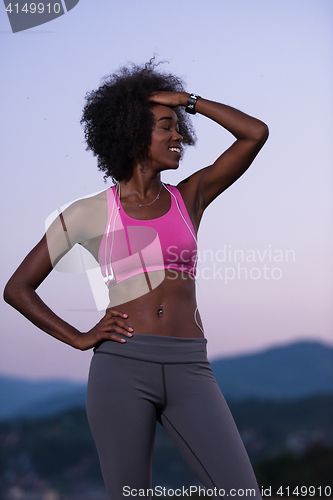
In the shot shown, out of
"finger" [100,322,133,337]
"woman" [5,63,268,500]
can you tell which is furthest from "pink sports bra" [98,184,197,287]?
"finger" [100,322,133,337]

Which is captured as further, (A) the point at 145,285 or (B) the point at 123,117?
Answer: (B) the point at 123,117

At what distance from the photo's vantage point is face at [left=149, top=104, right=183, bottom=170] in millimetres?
1815

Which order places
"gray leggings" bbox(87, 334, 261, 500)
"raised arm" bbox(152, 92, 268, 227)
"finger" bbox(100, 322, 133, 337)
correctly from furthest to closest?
"raised arm" bbox(152, 92, 268, 227)
"finger" bbox(100, 322, 133, 337)
"gray leggings" bbox(87, 334, 261, 500)

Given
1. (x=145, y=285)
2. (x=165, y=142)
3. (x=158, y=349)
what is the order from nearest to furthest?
(x=158, y=349) < (x=145, y=285) < (x=165, y=142)

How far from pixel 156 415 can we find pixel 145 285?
0.40 meters

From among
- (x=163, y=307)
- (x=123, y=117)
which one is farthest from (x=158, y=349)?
(x=123, y=117)

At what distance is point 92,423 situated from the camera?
5.04 ft

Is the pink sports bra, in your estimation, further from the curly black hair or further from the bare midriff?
the curly black hair

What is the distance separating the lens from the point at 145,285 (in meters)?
1.65

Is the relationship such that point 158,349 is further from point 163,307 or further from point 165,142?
point 165,142

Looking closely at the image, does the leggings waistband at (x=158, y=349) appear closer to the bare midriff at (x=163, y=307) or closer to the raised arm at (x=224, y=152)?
the bare midriff at (x=163, y=307)

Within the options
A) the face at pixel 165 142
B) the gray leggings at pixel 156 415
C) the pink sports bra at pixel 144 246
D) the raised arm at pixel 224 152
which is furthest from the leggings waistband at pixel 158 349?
the face at pixel 165 142

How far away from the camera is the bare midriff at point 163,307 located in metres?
1.59

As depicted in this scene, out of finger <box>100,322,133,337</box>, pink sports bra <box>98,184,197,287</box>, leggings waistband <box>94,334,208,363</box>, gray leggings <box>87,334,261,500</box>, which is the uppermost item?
pink sports bra <box>98,184,197,287</box>
